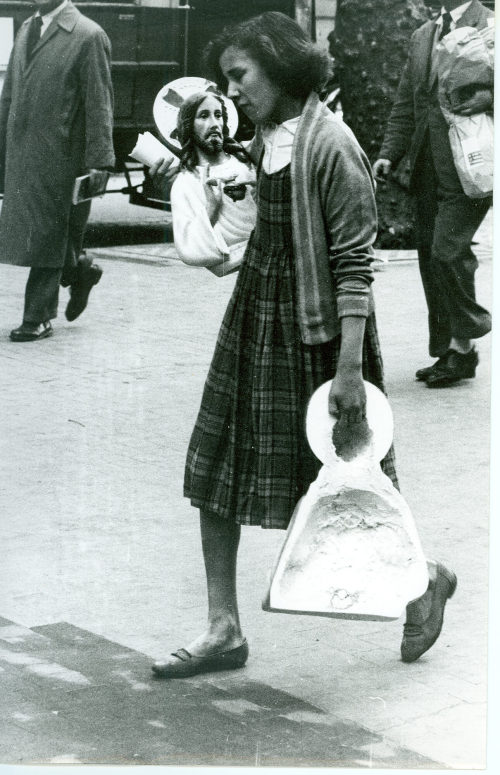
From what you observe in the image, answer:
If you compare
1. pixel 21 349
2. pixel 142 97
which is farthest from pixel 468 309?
pixel 142 97

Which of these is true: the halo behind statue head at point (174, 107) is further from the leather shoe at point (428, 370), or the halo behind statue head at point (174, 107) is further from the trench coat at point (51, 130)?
the trench coat at point (51, 130)

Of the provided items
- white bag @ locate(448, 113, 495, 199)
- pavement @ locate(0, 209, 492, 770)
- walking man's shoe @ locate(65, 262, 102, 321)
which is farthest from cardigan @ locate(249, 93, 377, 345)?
walking man's shoe @ locate(65, 262, 102, 321)

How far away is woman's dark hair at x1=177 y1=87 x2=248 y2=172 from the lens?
407cm

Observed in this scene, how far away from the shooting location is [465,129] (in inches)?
278

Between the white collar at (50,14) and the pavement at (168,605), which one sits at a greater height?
the white collar at (50,14)

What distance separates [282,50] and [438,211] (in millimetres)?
3791

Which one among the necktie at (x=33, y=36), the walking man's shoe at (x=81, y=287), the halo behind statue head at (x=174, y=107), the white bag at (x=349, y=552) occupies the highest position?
the halo behind statue head at (x=174, y=107)

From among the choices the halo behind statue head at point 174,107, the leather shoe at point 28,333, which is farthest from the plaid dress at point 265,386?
the leather shoe at point 28,333

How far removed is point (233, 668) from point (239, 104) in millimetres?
1535

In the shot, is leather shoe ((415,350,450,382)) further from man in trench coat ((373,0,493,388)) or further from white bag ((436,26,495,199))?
white bag ((436,26,495,199))

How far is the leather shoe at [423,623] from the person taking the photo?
425cm

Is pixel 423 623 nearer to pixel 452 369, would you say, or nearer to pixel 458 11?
pixel 452 369

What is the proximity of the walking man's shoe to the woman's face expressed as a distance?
4.99 m

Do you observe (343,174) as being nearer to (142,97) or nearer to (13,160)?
(13,160)
